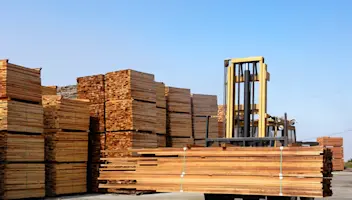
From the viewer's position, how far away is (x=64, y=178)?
1456 centimetres

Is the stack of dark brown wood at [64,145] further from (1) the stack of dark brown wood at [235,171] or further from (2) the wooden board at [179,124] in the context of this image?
(1) the stack of dark brown wood at [235,171]

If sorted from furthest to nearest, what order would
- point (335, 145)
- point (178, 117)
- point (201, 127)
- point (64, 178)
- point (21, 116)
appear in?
point (335, 145)
point (201, 127)
point (178, 117)
point (64, 178)
point (21, 116)

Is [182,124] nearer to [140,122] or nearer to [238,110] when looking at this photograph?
[140,122]

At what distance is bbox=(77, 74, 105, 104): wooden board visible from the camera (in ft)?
52.1

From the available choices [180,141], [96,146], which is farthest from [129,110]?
[180,141]

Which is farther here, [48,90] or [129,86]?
[48,90]

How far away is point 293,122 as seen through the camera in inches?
435

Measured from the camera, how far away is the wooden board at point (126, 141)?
14.8 meters

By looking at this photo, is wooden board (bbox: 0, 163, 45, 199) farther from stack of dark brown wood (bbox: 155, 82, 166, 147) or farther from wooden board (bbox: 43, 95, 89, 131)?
stack of dark brown wood (bbox: 155, 82, 166, 147)

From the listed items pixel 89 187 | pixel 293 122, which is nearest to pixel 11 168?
pixel 89 187

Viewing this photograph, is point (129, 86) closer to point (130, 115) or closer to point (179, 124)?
point (130, 115)

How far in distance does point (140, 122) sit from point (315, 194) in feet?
27.1

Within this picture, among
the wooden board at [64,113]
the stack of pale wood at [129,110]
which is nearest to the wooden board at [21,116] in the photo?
the wooden board at [64,113]

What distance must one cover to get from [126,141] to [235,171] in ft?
23.2
